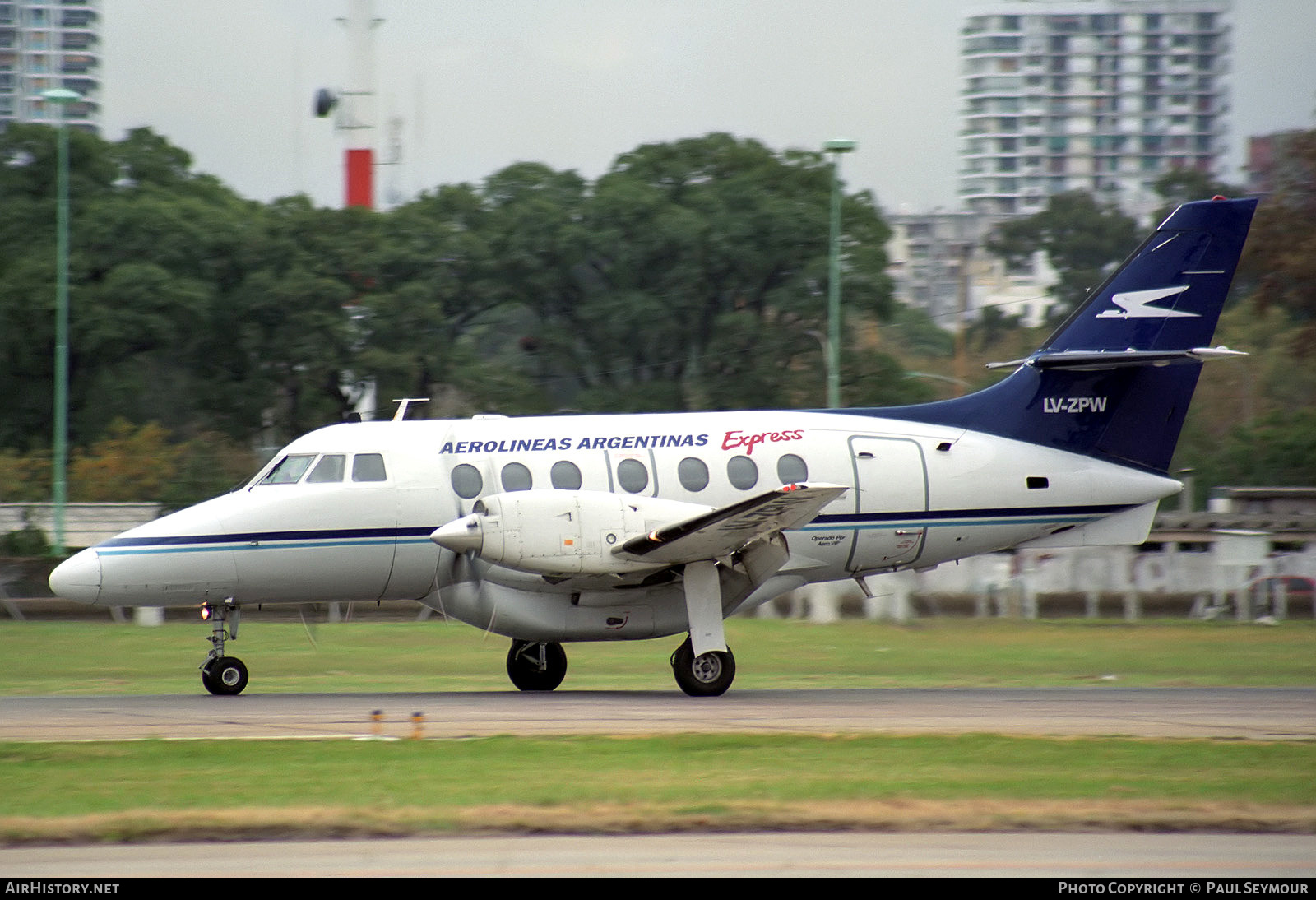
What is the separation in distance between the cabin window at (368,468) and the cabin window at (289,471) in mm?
503

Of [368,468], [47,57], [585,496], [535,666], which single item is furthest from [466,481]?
[47,57]

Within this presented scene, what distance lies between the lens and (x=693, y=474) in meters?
17.0

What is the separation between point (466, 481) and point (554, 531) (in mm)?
1698

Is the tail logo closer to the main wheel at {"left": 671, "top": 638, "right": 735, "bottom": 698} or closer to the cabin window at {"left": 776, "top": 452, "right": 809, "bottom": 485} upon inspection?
the cabin window at {"left": 776, "top": 452, "right": 809, "bottom": 485}

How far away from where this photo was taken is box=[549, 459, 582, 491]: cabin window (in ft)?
54.5

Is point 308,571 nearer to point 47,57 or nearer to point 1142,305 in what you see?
point 1142,305

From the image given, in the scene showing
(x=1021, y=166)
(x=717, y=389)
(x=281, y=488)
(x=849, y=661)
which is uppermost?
(x=1021, y=166)

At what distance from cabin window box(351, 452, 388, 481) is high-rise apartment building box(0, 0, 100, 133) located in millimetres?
121422

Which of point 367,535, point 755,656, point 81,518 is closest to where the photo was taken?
point 367,535

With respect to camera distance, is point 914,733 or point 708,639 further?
point 708,639

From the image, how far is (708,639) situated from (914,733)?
357 cm

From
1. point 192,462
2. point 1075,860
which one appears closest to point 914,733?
point 1075,860
